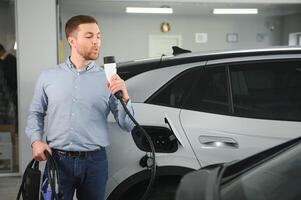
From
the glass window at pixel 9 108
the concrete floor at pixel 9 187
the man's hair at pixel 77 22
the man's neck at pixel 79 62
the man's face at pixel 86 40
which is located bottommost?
the concrete floor at pixel 9 187

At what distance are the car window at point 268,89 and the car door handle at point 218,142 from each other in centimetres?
19

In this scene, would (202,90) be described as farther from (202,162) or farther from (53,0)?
(53,0)

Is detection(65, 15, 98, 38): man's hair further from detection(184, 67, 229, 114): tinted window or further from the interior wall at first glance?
the interior wall

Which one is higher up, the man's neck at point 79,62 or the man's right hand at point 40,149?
the man's neck at point 79,62

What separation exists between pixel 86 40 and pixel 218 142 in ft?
3.39

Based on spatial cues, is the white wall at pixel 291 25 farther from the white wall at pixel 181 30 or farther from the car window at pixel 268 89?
the car window at pixel 268 89

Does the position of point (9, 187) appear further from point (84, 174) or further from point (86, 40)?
point (86, 40)

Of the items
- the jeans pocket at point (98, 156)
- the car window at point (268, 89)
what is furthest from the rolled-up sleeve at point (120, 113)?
the car window at point (268, 89)

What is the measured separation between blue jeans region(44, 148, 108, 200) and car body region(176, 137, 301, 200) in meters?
0.71

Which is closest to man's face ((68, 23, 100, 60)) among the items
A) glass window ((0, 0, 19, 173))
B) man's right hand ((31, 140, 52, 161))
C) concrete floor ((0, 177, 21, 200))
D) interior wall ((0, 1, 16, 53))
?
man's right hand ((31, 140, 52, 161))

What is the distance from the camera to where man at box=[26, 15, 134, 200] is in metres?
2.15

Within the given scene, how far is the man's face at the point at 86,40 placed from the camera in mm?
2160

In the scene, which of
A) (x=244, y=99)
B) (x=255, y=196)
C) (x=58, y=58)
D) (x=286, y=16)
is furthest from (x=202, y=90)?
(x=286, y=16)

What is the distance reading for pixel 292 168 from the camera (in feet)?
5.73
